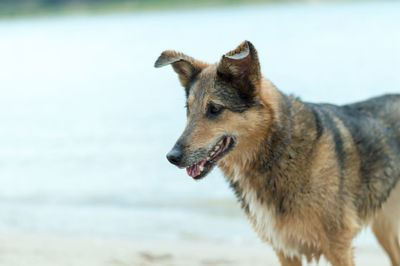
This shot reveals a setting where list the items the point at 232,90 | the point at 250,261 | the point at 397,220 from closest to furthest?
1. the point at 232,90
2. the point at 397,220
3. the point at 250,261

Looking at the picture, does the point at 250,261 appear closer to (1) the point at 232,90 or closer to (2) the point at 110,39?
(1) the point at 232,90

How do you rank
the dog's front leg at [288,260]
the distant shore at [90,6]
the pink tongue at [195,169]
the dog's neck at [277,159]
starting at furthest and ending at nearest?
the distant shore at [90,6] < the dog's front leg at [288,260] < the dog's neck at [277,159] < the pink tongue at [195,169]

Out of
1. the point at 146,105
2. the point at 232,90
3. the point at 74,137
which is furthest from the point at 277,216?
the point at 146,105

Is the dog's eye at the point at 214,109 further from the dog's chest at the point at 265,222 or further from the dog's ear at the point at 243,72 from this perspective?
the dog's chest at the point at 265,222

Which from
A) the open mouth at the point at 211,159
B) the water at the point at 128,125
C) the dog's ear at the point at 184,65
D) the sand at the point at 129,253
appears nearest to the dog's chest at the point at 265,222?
the open mouth at the point at 211,159

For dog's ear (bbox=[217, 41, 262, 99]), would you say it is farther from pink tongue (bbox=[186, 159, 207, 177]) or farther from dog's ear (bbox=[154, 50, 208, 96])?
pink tongue (bbox=[186, 159, 207, 177])

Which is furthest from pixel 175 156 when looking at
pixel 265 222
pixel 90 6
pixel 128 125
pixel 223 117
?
pixel 90 6

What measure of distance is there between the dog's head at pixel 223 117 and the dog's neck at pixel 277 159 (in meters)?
0.09

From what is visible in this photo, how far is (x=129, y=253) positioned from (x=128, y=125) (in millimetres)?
9389

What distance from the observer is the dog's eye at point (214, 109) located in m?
4.12

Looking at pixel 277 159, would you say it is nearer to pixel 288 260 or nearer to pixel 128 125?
pixel 288 260

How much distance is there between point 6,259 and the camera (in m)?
5.55

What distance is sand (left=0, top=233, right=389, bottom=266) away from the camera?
582 cm

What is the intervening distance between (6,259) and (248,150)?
2846 mm
